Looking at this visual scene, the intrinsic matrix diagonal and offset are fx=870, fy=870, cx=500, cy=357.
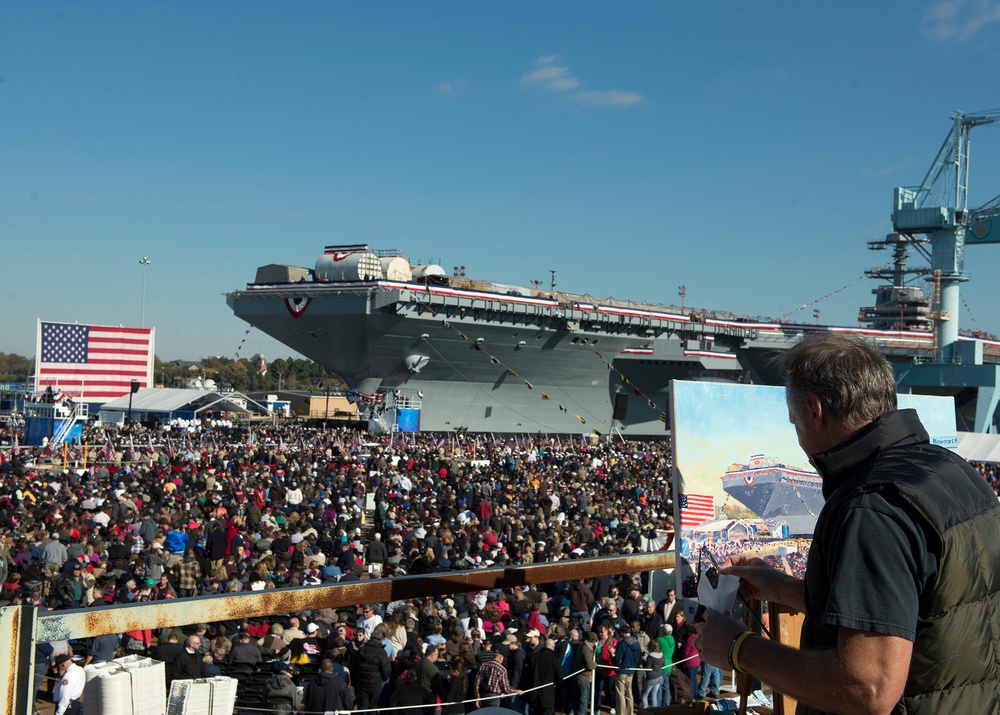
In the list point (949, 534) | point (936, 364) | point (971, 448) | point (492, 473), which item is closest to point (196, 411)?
point (492, 473)

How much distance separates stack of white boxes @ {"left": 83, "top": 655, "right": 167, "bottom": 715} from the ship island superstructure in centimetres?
3477

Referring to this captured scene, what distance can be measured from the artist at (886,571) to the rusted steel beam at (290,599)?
131 centimetres

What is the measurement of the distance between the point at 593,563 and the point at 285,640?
18.4ft

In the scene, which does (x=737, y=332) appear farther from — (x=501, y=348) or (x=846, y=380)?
(x=846, y=380)

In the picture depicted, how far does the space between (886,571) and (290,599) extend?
74.7 inches

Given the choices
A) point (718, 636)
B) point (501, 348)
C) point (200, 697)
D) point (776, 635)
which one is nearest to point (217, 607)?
point (200, 697)

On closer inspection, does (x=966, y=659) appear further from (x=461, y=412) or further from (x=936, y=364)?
(x=936, y=364)

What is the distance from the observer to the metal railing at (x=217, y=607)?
206 cm

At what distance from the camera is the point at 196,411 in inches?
1684

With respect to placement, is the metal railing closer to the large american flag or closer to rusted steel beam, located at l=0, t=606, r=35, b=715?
rusted steel beam, located at l=0, t=606, r=35, b=715

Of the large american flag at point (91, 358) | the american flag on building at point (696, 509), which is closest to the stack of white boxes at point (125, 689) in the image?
the american flag on building at point (696, 509)

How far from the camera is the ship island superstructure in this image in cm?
3938

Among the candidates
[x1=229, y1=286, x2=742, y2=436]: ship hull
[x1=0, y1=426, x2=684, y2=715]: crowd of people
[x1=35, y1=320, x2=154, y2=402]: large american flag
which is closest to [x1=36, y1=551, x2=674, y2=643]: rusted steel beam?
[x1=0, y1=426, x2=684, y2=715]: crowd of people

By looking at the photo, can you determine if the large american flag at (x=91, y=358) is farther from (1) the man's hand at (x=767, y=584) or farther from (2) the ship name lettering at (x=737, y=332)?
(1) the man's hand at (x=767, y=584)
